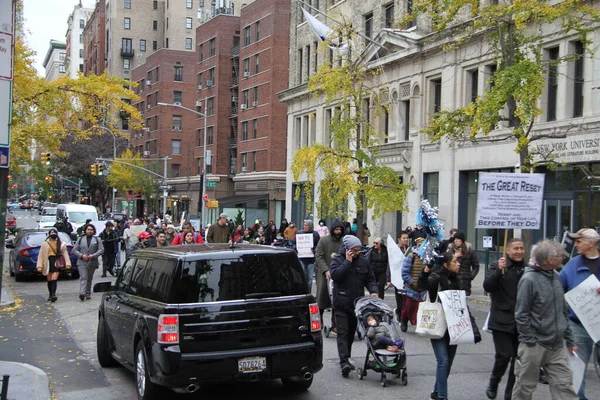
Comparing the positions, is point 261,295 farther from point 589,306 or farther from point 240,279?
point 589,306

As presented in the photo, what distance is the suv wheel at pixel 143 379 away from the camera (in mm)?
7840

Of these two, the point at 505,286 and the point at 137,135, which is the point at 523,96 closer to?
the point at 505,286

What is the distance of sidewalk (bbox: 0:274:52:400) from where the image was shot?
8.38 m

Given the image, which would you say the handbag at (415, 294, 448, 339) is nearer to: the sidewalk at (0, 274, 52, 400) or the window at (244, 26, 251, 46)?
the sidewalk at (0, 274, 52, 400)

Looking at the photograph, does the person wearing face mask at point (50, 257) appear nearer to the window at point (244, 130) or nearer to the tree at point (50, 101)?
the tree at point (50, 101)

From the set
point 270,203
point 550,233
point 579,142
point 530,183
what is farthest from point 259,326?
point 270,203

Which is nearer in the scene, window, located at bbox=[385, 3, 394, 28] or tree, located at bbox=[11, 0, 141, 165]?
tree, located at bbox=[11, 0, 141, 165]

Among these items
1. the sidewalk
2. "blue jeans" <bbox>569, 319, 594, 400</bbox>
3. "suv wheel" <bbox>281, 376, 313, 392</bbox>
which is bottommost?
the sidewalk

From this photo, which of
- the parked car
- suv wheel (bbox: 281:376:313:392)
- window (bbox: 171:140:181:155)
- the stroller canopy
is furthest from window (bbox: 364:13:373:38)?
window (bbox: 171:140:181:155)

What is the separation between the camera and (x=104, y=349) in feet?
33.3

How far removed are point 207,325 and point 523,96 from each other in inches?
493

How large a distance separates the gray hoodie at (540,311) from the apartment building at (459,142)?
13.6 m

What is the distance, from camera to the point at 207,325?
751cm

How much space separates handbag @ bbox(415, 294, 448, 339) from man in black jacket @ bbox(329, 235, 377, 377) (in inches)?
66.0
